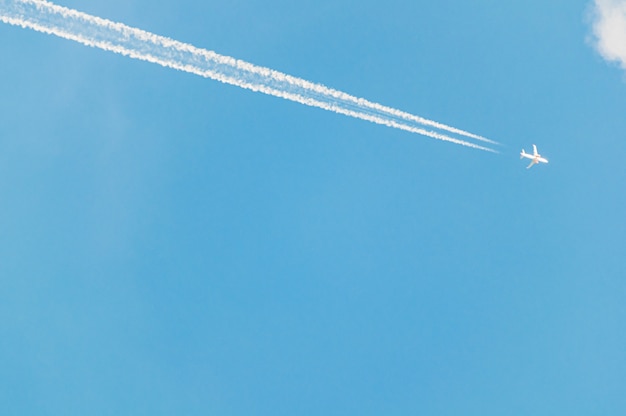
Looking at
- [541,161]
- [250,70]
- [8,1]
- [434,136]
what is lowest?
[8,1]

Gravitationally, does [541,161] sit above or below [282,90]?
above

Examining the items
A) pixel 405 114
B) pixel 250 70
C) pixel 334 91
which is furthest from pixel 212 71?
pixel 405 114

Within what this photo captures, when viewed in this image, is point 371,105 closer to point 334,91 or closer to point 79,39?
point 334,91

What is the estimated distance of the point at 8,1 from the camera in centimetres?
3534

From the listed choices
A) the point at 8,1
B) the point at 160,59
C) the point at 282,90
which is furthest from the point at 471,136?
the point at 8,1

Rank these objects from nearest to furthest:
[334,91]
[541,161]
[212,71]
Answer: [212,71] → [334,91] → [541,161]

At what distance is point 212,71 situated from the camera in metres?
41.4

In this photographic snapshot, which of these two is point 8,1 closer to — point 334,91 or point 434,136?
point 334,91

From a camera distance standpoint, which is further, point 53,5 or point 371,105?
point 371,105

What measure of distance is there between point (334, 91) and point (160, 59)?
12.6 meters

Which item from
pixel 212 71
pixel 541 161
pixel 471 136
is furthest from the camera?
pixel 541 161

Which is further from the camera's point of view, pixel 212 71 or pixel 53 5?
pixel 212 71

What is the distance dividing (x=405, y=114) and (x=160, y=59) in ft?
62.8

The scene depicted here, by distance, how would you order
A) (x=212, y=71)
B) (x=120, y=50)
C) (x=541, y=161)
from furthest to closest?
(x=541, y=161) → (x=212, y=71) → (x=120, y=50)
